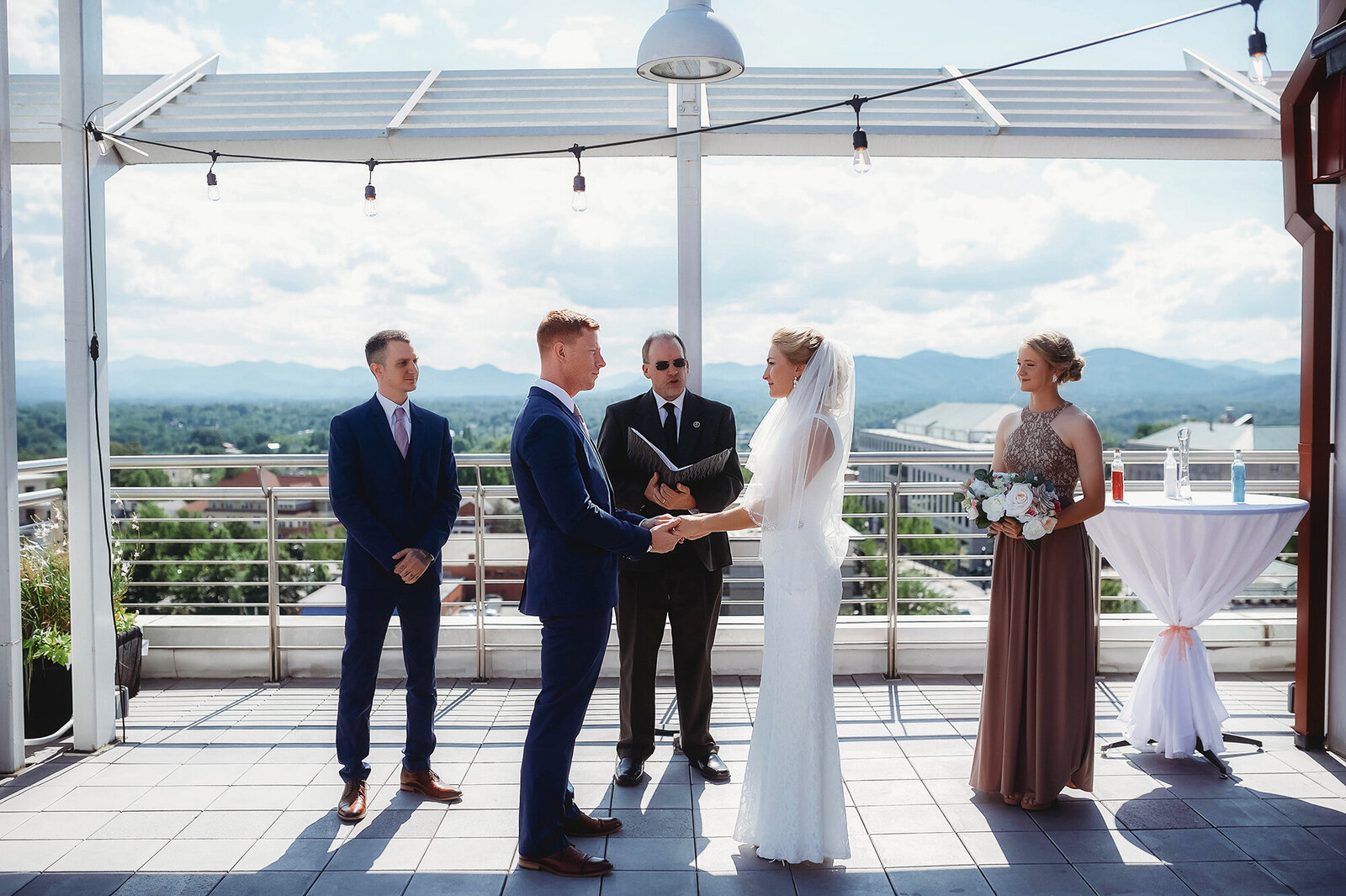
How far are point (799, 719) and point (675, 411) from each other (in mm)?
1377

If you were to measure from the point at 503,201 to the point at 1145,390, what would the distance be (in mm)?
65487

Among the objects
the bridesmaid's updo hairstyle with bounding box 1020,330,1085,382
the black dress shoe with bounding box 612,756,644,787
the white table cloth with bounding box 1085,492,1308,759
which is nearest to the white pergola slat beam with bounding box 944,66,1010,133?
the bridesmaid's updo hairstyle with bounding box 1020,330,1085,382

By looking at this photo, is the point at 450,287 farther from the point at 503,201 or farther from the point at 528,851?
the point at 528,851

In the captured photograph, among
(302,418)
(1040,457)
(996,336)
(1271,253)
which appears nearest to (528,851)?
(1040,457)

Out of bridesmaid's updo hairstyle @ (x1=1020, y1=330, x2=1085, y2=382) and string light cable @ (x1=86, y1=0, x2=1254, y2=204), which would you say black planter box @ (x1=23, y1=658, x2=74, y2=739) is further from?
bridesmaid's updo hairstyle @ (x1=1020, y1=330, x2=1085, y2=382)

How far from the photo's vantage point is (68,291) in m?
3.86

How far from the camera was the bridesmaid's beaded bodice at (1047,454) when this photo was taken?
343 centimetres

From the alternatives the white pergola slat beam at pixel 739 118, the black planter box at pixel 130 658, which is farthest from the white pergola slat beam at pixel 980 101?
the black planter box at pixel 130 658

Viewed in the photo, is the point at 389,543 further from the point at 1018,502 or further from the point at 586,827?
the point at 1018,502

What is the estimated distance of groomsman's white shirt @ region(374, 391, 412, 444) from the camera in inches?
135

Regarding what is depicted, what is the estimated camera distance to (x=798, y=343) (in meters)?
2.94

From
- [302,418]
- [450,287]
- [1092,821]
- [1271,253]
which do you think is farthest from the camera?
[1271,253]

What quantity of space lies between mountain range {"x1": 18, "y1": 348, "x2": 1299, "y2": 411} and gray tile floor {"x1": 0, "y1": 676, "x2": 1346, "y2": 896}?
37.8m

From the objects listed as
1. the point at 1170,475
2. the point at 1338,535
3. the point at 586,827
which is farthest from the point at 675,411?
the point at 1338,535
